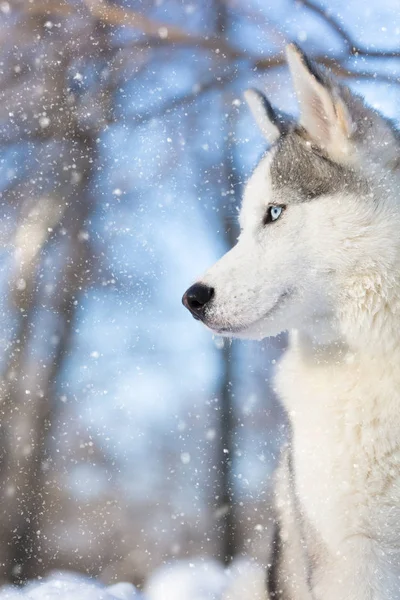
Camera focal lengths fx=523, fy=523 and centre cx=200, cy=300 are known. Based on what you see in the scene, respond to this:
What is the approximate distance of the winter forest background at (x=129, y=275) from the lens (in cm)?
200

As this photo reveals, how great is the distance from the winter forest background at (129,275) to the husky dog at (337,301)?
0.89 meters

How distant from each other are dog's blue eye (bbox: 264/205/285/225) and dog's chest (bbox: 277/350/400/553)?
306mm

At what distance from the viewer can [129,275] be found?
7.14 feet

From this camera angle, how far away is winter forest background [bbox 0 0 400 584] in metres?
2.00

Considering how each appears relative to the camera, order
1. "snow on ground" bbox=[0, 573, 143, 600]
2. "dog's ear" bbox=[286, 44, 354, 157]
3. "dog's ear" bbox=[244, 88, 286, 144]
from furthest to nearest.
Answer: "snow on ground" bbox=[0, 573, 143, 600]
"dog's ear" bbox=[244, 88, 286, 144]
"dog's ear" bbox=[286, 44, 354, 157]

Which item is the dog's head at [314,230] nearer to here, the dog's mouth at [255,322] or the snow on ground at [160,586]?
the dog's mouth at [255,322]

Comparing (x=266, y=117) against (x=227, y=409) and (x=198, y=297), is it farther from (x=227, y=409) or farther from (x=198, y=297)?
(x=227, y=409)

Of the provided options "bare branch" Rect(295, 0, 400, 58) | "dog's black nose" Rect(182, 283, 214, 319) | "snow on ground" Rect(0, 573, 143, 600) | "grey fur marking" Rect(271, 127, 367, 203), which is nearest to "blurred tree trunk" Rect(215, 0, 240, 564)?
"snow on ground" Rect(0, 573, 143, 600)

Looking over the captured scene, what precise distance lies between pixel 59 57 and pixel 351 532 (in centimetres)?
223

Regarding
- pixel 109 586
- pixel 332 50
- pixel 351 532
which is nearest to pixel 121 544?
pixel 109 586

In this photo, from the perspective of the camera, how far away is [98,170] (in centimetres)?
225

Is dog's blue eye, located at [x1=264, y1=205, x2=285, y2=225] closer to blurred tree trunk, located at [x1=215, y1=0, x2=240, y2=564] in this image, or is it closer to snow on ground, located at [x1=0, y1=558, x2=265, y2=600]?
blurred tree trunk, located at [x1=215, y1=0, x2=240, y2=564]

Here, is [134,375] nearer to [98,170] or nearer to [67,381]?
[67,381]

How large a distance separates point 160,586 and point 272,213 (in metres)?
1.51
